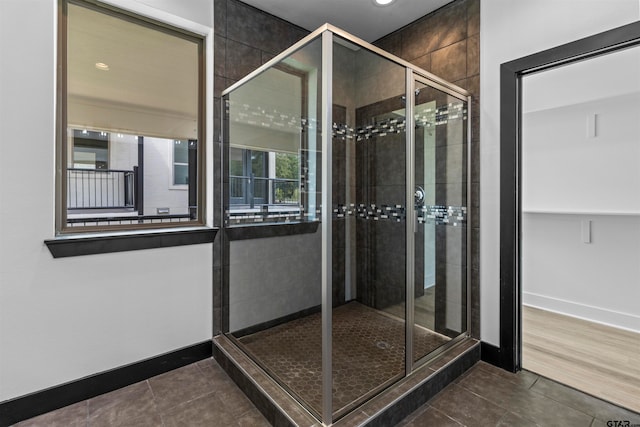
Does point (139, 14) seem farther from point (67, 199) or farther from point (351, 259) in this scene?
point (351, 259)

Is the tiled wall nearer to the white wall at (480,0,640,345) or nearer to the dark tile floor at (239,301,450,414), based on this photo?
the white wall at (480,0,640,345)

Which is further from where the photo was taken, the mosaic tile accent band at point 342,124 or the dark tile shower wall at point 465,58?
the dark tile shower wall at point 465,58

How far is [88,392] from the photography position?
1832mm

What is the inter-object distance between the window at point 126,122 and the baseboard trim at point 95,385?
90 centimetres

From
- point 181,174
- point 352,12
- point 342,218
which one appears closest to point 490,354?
point 342,218

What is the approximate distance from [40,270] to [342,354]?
5.58ft

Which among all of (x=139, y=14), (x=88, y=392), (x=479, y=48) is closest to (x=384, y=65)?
(x=479, y=48)

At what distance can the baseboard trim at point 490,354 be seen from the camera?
218cm

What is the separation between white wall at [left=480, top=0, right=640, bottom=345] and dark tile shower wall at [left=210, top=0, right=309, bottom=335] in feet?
5.67

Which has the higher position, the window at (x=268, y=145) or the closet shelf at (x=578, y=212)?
the window at (x=268, y=145)

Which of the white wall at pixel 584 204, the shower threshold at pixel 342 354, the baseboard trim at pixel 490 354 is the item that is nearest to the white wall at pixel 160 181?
the shower threshold at pixel 342 354

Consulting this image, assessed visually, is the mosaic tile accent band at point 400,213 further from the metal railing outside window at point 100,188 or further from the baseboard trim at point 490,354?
the metal railing outside window at point 100,188

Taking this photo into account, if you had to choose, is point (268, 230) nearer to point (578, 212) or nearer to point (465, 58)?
point (465, 58)

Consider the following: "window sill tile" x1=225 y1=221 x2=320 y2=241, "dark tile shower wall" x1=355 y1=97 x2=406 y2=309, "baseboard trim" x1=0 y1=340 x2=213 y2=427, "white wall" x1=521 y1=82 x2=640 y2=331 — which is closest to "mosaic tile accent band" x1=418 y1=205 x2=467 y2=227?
"dark tile shower wall" x1=355 y1=97 x2=406 y2=309
